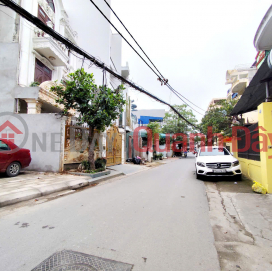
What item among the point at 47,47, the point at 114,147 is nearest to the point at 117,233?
the point at 114,147

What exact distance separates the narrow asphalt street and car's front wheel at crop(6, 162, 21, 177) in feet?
10.5

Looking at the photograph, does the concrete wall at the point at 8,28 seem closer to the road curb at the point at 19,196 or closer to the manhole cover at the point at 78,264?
the road curb at the point at 19,196

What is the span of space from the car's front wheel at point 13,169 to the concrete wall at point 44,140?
1158 millimetres

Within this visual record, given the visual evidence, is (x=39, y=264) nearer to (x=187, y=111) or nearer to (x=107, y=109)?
(x=107, y=109)

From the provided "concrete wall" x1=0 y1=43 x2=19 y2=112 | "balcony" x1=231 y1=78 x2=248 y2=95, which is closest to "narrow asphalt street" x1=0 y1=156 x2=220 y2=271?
"concrete wall" x1=0 y1=43 x2=19 y2=112

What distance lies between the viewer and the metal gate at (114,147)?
13031 millimetres

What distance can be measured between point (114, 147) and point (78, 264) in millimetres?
11449

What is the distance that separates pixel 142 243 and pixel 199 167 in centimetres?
582

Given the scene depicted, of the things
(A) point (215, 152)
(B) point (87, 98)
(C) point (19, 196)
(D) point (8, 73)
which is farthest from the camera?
(D) point (8, 73)


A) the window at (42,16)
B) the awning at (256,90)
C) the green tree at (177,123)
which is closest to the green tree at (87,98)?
the awning at (256,90)

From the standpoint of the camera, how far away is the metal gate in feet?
42.8

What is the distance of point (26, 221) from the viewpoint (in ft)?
11.9

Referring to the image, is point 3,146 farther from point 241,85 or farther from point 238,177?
point 241,85

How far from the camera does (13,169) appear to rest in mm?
7367
